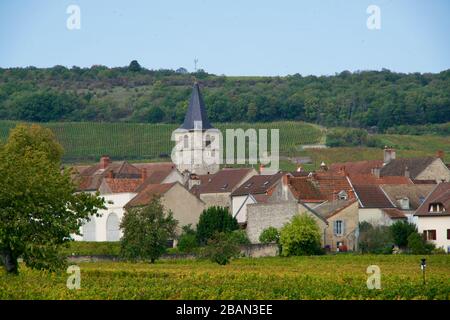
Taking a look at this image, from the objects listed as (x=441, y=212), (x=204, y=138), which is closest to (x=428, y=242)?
(x=441, y=212)

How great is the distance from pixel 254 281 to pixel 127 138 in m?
109

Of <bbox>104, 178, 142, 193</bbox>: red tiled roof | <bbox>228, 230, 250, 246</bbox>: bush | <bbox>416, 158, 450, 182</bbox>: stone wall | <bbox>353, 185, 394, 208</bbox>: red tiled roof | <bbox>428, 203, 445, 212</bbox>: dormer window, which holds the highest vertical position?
<bbox>416, 158, 450, 182</bbox>: stone wall

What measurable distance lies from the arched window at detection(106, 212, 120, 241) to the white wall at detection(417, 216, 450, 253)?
24.0 meters

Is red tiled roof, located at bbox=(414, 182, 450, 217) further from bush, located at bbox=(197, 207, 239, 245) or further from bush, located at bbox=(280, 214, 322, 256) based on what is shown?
bush, located at bbox=(197, 207, 239, 245)

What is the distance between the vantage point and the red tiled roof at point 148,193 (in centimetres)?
9738

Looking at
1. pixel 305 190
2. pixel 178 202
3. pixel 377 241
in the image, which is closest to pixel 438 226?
pixel 377 241

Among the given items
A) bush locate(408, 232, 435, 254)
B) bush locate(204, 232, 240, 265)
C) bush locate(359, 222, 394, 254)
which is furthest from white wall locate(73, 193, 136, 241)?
bush locate(408, 232, 435, 254)

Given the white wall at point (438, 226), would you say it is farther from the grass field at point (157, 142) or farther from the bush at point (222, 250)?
the grass field at point (157, 142)

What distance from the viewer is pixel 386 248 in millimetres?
80500

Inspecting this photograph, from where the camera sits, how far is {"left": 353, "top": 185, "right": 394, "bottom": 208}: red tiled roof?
90125mm

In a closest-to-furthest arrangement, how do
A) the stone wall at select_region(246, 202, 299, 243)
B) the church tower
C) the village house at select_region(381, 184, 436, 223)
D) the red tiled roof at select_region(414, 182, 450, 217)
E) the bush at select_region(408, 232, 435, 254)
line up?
the bush at select_region(408, 232, 435, 254)
the red tiled roof at select_region(414, 182, 450, 217)
the stone wall at select_region(246, 202, 299, 243)
the village house at select_region(381, 184, 436, 223)
the church tower

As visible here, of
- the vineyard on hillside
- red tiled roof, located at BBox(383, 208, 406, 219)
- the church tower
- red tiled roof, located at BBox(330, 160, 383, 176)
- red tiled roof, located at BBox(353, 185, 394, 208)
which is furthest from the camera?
the vineyard on hillside

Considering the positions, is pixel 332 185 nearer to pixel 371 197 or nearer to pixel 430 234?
pixel 371 197

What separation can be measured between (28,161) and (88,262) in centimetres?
2573
